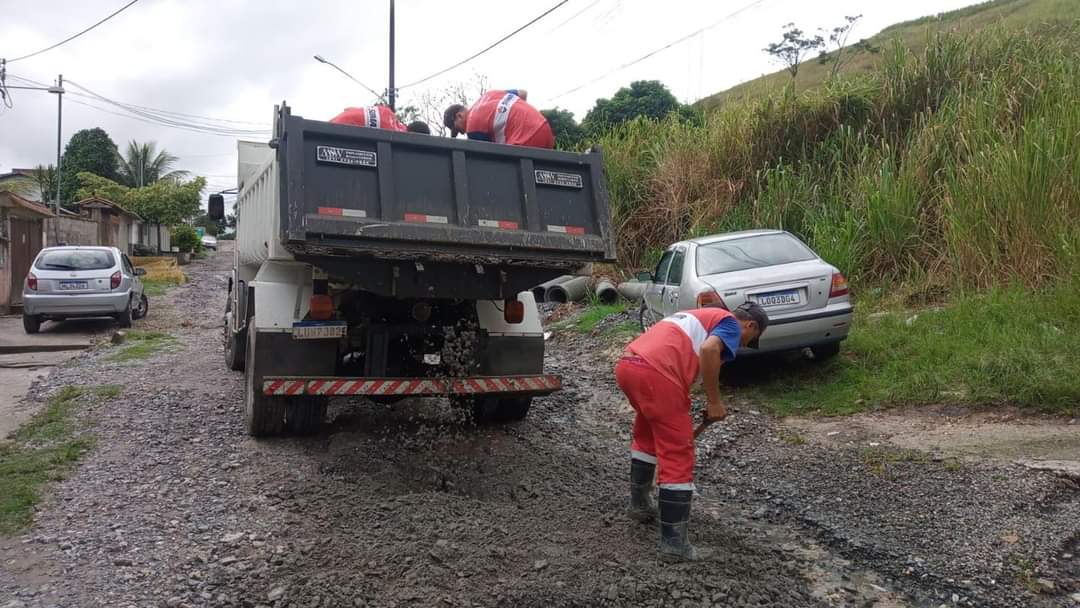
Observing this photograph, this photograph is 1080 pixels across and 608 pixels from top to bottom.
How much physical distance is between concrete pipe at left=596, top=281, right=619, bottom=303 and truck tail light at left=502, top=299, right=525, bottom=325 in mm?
7330

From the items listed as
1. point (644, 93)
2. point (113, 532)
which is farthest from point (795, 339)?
point (644, 93)

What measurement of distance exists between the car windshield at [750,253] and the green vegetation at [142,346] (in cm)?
737

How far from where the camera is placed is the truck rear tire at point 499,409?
670 cm

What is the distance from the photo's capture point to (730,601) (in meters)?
3.48

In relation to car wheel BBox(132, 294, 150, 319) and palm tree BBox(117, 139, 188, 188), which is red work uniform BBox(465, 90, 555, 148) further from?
palm tree BBox(117, 139, 188, 188)

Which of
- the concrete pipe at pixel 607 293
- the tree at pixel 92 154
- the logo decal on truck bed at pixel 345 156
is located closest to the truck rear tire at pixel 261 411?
the logo decal on truck bed at pixel 345 156

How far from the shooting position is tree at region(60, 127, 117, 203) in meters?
49.0

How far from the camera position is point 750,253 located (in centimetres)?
799

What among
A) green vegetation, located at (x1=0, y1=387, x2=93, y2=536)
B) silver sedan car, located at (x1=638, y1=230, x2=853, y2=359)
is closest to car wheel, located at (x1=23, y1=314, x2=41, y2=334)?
green vegetation, located at (x1=0, y1=387, x2=93, y2=536)

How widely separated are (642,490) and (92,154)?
53.4 m

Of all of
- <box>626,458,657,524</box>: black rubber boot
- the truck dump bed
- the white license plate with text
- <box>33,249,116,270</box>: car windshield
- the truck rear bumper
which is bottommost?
<box>626,458,657,524</box>: black rubber boot

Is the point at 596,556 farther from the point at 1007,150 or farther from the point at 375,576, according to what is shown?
the point at 1007,150

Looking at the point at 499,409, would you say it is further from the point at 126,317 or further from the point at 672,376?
the point at 126,317

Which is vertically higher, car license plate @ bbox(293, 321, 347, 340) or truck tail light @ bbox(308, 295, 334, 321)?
truck tail light @ bbox(308, 295, 334, 321)
